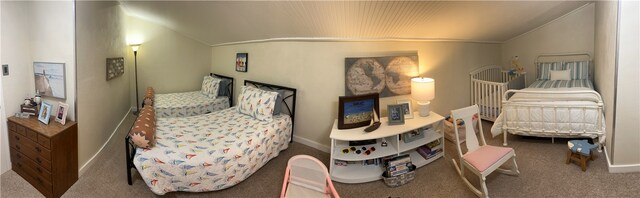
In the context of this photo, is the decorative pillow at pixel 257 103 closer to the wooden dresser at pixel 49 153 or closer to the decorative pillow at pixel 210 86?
Result: the decorative pillow at pixel 210 86

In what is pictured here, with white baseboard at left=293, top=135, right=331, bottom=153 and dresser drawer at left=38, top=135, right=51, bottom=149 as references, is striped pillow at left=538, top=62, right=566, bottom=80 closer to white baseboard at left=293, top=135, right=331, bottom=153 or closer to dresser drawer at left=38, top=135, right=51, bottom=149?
white baseboard at left=293, top=135, right=331, bottom=153

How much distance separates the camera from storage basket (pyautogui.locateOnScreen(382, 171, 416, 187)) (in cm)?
181

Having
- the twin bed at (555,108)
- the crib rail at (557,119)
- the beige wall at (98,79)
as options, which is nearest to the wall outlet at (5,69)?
the beige wall at (98,79)

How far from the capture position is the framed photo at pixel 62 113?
4.91 feet

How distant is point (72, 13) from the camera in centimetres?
142

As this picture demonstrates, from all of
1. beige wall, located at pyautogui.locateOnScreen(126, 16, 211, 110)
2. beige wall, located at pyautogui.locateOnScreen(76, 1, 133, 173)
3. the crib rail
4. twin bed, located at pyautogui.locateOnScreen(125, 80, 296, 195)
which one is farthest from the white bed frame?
beige wall, located at pyautogui.locateOnScreen(76, 1, 133, 173)

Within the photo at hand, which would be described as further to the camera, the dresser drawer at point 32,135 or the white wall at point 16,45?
the dresser drawer at point 32,135

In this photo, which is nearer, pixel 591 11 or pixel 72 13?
pixel 72 13

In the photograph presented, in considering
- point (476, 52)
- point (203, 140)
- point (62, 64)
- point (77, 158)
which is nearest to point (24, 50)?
point (62, 64)

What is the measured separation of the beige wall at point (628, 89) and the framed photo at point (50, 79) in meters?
3.71

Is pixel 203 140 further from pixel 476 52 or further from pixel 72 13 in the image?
pixel 476 52

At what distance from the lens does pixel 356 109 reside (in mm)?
1982

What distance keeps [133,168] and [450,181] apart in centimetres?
218

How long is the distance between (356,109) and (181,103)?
1.22m
